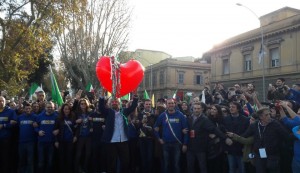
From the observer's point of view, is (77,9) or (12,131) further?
(77,9)

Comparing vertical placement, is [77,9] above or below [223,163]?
above

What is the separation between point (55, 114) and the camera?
314 inches

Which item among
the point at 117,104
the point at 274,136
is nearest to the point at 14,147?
the point at 117,104

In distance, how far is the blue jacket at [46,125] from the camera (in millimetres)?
7723

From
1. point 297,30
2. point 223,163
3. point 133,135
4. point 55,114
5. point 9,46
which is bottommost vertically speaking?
point 223,163

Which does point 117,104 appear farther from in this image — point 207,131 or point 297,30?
point 297,30

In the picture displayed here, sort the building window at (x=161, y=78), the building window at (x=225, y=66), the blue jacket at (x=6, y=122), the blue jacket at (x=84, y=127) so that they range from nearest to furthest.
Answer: the blue jacket at (x=6, y=122)
the blue jacket at (x=84, y=127)
the building window at (x=225, y=66)
the building window at (x=161, y=78)

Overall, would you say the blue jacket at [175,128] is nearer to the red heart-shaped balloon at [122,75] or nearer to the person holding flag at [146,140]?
the person holding flag at [146,140]

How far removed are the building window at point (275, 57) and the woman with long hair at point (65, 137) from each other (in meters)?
27.6

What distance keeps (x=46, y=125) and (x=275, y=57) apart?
93.9 feet

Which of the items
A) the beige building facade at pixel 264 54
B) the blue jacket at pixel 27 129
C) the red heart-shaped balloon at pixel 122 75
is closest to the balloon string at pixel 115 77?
the red heart-shaped balloon at pixel 122 75

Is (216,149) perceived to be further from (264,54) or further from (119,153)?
(264,54)

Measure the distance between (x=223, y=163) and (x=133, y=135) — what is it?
2.31 meters

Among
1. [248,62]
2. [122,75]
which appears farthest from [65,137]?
[248,62]
